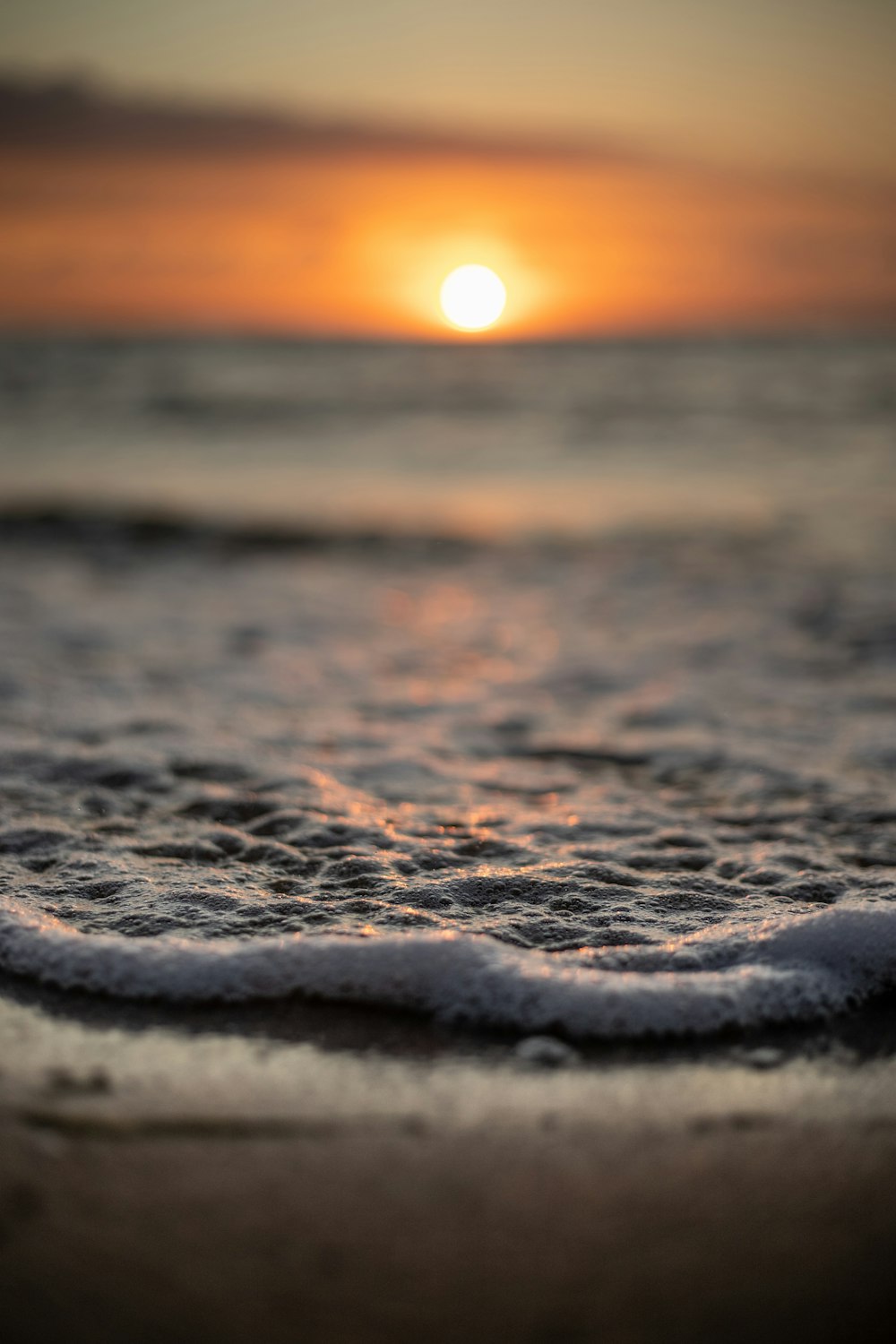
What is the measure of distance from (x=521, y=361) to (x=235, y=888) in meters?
31.1

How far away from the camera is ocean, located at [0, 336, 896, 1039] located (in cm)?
225

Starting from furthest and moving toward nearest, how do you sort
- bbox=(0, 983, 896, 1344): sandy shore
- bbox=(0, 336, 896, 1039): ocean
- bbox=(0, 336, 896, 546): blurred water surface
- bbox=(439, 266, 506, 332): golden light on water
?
bbox=(439, 266, 506, 332): golden light on water, bbox=(0, 336, 896, 546): blurred water surface, bbox=(0, 336, 896, 1039): ocean, bbox=(0, 983, 896, 1344): sandy shore

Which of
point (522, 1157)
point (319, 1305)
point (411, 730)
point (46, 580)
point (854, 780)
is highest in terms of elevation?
point (46, 580)

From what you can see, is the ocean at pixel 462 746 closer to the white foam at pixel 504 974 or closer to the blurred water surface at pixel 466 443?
the white foam at pixel 504 974

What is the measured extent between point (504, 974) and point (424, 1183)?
0.58 m

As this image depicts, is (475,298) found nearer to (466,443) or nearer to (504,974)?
(466,443)

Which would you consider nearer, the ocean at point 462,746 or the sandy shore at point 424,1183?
the sandy shore at point 424,1183

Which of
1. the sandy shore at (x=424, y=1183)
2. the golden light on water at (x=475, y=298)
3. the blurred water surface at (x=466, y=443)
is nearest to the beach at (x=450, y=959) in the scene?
the sandy shore at (x=424, y=1183)

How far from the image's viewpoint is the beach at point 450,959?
148 cm

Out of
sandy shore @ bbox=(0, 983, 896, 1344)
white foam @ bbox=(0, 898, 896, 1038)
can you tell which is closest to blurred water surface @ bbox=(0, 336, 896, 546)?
white foam @ bbox=(0, 898, 896, 1038)

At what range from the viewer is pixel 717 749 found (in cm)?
387

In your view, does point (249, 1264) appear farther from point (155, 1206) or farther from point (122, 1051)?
point (122, 1051)

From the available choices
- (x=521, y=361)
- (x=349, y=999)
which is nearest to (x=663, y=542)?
(x=349, y=999)

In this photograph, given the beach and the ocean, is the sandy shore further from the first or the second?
the ocean
